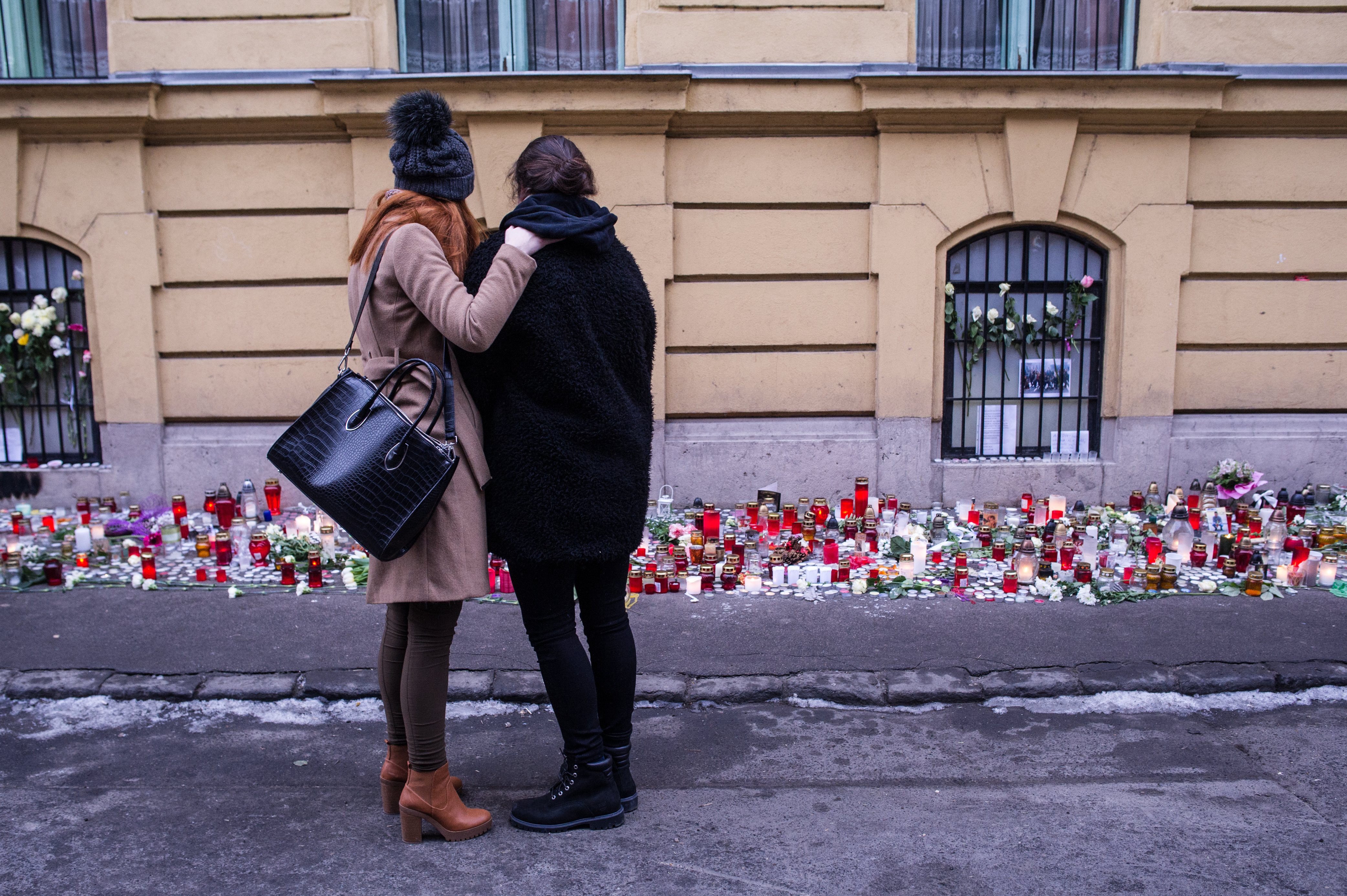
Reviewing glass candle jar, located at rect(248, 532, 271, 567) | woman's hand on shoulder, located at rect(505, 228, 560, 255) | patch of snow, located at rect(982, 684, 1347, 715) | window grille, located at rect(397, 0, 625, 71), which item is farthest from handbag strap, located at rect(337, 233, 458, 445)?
window grille, located at rect(397, 0, 625, 71)

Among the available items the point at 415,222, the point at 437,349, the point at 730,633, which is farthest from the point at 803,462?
the point at 415,222

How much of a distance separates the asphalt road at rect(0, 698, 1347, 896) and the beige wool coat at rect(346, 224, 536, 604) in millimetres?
832

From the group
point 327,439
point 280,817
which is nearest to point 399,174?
point 327,439

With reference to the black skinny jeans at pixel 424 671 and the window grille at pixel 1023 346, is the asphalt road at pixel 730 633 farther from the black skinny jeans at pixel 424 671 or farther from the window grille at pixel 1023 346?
the window grille at pixel 1023 346

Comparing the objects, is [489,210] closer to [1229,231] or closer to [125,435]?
[125,435]

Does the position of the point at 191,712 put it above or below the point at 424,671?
below

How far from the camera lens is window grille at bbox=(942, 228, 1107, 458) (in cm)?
758

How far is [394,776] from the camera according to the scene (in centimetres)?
316

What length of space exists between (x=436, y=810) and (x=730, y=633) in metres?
2.19

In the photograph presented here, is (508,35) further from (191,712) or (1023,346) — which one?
(191,712)

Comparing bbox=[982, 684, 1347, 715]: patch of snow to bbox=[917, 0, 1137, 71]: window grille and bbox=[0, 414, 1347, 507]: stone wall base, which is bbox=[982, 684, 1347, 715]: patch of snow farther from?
bbox=[917, 0, 1137, 71]: window grille

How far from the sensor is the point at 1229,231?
293 inches

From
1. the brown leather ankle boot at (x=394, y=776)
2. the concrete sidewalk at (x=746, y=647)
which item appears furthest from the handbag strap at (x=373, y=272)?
the concrete sidewalk at (x=746, y=647)

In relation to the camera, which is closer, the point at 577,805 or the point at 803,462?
the point at 577,805
